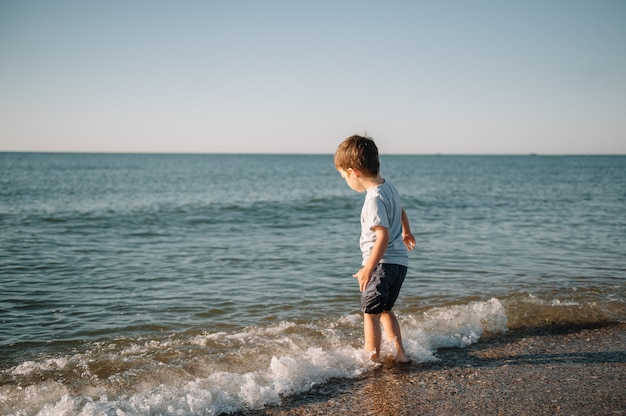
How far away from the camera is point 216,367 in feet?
13.4

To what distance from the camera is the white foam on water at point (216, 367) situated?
3.35 metres

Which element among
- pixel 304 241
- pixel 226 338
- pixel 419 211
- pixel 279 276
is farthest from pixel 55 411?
pixel 419 211

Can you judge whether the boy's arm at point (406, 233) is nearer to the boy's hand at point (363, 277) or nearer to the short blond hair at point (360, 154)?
the short blond hair at point (360, 154)

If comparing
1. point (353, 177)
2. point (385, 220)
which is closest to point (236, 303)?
point (353, 177)

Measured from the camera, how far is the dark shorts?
3.84 m

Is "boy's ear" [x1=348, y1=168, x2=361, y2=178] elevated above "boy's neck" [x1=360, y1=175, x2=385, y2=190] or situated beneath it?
elevated above

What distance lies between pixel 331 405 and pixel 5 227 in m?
12.5

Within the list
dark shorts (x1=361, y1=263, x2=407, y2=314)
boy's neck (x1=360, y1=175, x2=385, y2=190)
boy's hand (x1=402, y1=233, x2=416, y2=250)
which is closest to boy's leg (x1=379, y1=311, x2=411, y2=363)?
dark shorts (x1=361, y1=263, x2=407, y2=314)

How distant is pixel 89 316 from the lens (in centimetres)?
568

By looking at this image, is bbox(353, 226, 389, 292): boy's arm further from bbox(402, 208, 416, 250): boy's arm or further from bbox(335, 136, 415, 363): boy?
bbox(402, 208, 416, 250): boy's arm

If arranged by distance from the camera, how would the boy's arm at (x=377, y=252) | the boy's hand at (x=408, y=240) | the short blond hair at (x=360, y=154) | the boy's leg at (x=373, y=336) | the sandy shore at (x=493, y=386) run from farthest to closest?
1. the boy's hand at (x=408, y=240)
2. the boy's leg at (x=373, y=336)
3. the short blond hair at (x=360, y=154)
4. the boy's arm at (x=377, y=252)
5. the sandy shore at (x=493, y=386)

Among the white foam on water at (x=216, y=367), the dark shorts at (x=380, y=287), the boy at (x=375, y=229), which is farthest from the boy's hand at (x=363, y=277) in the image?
the white foam on water at (x=216, y=367)

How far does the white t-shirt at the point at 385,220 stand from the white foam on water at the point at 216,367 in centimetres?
88

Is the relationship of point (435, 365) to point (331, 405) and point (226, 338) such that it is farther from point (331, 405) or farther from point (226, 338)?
point (226, 338)
